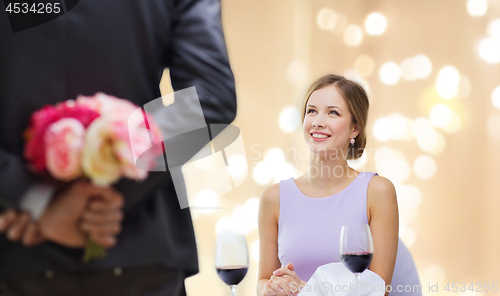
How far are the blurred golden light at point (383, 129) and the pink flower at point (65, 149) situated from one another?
2.30m

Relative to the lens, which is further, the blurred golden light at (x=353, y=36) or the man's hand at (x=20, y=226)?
the blurred golden light at (x=353, y=36)

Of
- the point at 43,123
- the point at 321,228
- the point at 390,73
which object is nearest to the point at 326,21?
the point at 390,73

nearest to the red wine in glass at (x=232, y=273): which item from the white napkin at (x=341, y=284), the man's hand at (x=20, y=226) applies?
the white napkin at (x=341, y=284)

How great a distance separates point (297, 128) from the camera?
2613 mm

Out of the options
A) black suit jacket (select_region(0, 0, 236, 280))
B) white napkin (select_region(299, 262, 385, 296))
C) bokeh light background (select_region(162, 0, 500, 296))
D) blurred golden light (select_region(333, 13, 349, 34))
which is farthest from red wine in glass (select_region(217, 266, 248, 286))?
blurred golden light (select_region(333, 13, 349, 34))

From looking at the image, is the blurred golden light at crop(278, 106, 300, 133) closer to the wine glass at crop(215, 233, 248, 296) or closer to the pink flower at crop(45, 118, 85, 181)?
the wine glass at crop(215, 233, 248, 296)

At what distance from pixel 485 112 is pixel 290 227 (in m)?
1.58

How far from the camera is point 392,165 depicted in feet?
8.34

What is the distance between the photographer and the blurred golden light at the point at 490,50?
2.40m

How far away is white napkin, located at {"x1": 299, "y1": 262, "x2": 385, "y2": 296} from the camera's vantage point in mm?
896

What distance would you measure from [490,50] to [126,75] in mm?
2368

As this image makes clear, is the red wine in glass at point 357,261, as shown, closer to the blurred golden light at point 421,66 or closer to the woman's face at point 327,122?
the woman's face at point 327,122

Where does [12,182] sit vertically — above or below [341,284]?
above

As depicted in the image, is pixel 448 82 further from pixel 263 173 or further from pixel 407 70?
pixel 263 173
